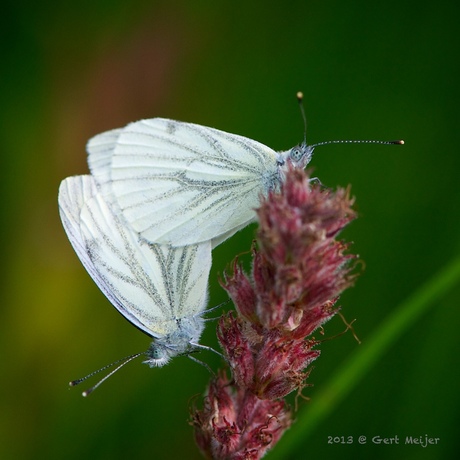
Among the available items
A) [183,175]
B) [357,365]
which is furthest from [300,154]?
[357,365]

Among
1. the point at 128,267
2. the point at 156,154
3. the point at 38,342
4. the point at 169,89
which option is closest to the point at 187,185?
the point at 156,154

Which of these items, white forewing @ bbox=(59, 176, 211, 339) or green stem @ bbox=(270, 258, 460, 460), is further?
white forewing @ bbox=(59, 176, 211, 339)

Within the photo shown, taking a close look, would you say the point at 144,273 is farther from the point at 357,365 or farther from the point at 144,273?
the point at 357,365

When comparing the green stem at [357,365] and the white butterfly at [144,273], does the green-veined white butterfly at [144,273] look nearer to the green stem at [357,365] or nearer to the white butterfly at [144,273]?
the white butterfly at [144,273]

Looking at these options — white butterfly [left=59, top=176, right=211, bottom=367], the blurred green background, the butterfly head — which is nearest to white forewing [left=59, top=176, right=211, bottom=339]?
white butterfly [left=59, top=176, right=211, bottom=367]

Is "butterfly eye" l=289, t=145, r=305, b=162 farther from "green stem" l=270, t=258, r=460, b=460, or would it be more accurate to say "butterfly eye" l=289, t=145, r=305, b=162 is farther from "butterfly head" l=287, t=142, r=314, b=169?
"green stem" l=270, t=258, r=460, b=460

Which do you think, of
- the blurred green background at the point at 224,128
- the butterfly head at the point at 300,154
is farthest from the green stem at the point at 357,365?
the blurred green background at the point at 224,128
